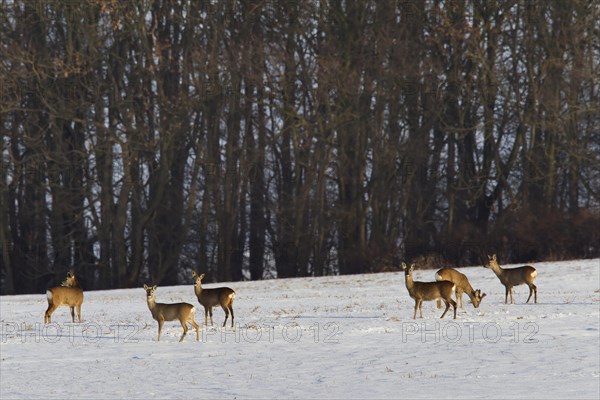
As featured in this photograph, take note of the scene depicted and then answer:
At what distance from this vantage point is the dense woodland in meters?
46.1

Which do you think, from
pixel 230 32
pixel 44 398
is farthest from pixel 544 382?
pixel 230 32

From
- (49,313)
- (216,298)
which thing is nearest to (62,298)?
(49,313)

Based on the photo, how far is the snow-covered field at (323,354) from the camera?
639 inches

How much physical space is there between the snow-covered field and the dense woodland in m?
21.0

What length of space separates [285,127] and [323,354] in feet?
98.1

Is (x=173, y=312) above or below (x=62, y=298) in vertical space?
below

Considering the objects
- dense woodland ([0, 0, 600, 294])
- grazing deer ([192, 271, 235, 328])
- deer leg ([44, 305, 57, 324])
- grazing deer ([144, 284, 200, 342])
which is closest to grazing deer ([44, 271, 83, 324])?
deer leg ([44, 305, 57, 324])

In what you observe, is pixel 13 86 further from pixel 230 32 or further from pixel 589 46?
pixel 589 46

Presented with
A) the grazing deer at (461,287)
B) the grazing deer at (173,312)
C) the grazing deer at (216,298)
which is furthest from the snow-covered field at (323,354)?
the grazing deer at (216,298)

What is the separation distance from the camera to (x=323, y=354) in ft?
60.9

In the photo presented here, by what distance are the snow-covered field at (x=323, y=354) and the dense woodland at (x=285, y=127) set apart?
69.0 ft

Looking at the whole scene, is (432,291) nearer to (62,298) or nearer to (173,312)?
(173,312)

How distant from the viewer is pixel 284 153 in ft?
171

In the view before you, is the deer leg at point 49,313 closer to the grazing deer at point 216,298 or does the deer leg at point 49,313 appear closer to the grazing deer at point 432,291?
the grazing deer at point 216,298
